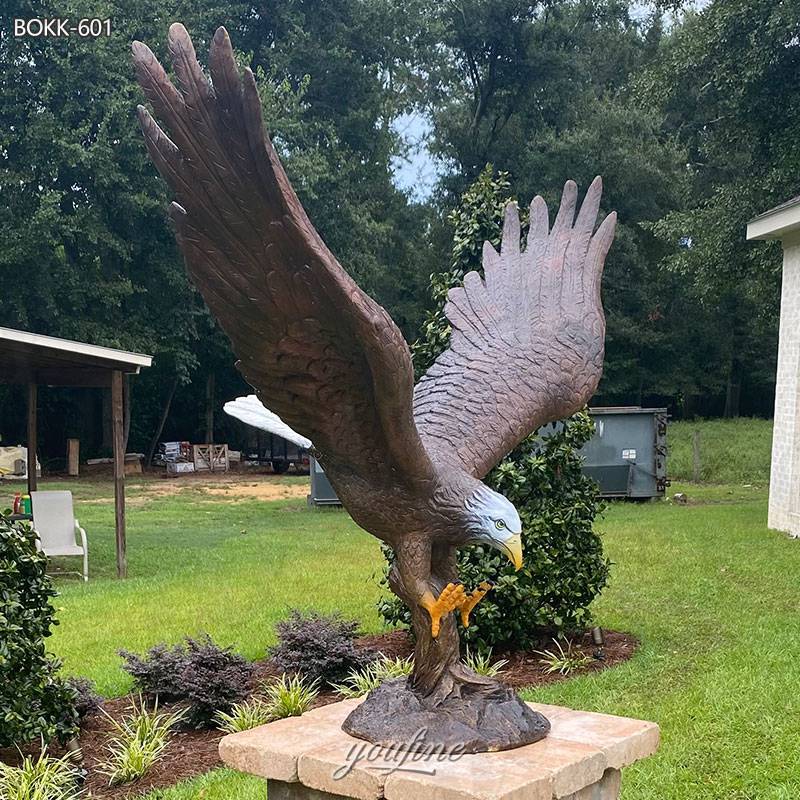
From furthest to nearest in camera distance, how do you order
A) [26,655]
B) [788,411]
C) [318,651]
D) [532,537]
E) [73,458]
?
[73,458], [788,411], [532,537], [318,651], [26,655]

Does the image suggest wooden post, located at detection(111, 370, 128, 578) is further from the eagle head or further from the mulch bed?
the eagle head

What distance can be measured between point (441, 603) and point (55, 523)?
288 inches

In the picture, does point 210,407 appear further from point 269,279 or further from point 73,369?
point 269,279

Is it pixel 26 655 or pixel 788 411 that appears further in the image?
pixel 788 411

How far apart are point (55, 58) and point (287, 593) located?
529 inches

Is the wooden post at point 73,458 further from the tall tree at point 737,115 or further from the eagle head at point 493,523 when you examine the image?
the eagle head at point 493,523

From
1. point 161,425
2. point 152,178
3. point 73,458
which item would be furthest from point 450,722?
point 161,425

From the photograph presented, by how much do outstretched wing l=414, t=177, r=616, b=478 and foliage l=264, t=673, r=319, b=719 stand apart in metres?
2.13

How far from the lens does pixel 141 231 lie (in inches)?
821

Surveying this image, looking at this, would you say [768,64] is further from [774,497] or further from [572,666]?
[572,666]

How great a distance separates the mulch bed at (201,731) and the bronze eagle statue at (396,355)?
1.69 metres

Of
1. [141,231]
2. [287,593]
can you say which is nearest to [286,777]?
[287,593]

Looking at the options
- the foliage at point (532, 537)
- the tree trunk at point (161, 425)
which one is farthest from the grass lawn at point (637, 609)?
the tree trunk at point (161, 425)

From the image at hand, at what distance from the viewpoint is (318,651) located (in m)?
5.75
